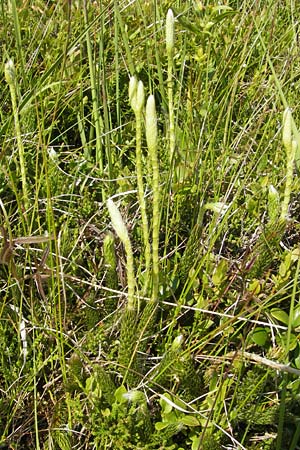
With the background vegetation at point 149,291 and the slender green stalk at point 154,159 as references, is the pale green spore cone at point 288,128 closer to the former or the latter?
the background vegetation at point 149,291

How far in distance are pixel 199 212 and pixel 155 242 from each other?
346 millimetres

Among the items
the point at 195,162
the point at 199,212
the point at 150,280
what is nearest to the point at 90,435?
the point at 150,280

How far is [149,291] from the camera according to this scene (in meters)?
1.19

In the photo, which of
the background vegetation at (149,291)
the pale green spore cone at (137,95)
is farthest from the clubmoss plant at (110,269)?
the pale green spore cone at (137,95)

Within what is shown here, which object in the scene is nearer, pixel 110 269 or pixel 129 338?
pixel 129 338

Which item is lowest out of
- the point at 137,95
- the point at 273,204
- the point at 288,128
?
the point at 273,204

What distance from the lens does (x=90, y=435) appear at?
1117 mm

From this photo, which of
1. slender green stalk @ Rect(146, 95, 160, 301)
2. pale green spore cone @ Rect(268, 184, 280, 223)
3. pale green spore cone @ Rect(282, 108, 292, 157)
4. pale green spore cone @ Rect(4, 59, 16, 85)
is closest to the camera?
slender green stalk @ Rect(146, 95, 160, 301)

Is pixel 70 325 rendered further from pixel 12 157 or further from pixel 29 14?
pixel 29 14

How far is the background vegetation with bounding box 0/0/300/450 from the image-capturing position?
3.52ft

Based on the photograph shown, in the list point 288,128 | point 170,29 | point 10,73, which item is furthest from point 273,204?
point 10,73

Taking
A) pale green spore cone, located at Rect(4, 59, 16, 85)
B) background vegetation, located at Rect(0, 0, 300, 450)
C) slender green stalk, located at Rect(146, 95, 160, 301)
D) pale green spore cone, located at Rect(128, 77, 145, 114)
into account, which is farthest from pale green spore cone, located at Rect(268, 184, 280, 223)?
pale green spore cone, located at Rect(4, 59, 16, 85)

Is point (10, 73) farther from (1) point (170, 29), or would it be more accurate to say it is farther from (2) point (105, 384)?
(2) point (105, 384)

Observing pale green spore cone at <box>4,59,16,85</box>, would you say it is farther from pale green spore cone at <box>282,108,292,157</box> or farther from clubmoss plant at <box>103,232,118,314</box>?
pale green spore cone at <box>282,108,292,157</box>
